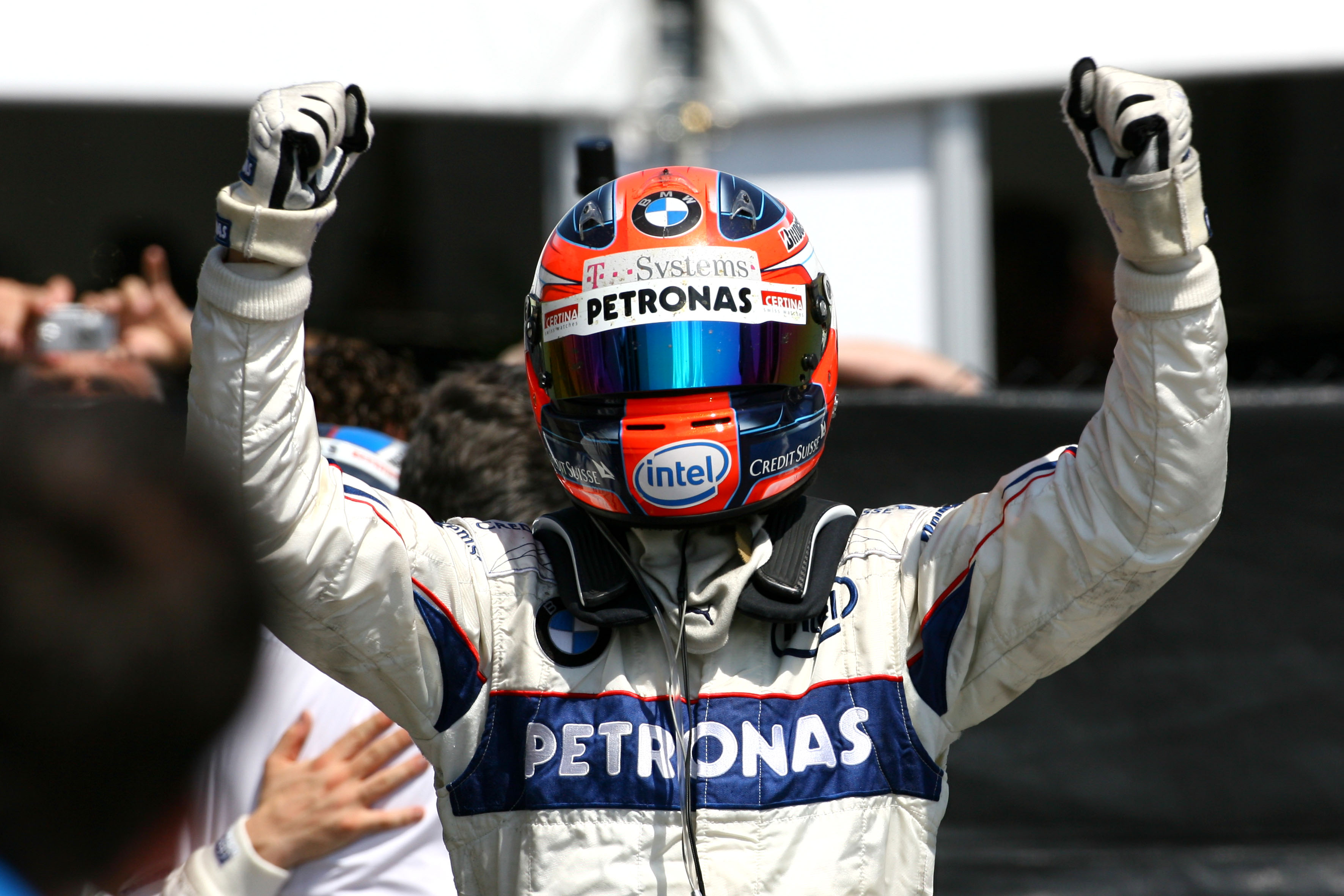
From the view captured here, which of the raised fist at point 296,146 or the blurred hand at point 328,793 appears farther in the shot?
the blurred hand at point 328,793

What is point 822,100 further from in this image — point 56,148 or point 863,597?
point 863,597

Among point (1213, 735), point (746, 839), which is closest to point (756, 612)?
point (746, 839)

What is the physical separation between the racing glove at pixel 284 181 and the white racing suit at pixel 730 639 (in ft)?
0.17

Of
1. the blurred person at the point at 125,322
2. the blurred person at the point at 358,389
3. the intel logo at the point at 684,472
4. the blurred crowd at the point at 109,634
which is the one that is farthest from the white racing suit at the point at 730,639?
the blurred person at the point at 125,322

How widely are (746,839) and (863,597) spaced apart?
41 centimetres

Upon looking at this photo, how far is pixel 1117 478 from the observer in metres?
1.73

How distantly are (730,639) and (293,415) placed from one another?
28.6 inches

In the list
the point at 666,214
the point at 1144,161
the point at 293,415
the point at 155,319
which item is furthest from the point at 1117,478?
the point at 155,319

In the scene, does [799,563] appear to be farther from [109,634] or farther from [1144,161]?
[109,634]

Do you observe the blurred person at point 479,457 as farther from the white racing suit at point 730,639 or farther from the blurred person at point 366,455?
the white racing suit at point 730,639

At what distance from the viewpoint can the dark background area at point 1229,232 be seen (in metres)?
Result: 5.16

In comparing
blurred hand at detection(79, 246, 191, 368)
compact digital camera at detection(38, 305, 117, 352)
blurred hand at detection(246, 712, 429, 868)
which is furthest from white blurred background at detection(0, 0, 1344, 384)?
blurred hand at detection(246, 712, 429, 868)

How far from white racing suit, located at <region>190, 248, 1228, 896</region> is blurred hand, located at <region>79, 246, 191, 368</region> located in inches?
95.9

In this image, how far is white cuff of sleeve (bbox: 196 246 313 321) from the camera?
5.49 ft
